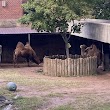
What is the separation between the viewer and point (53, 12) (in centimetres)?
1938

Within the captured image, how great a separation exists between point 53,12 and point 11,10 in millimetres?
13863

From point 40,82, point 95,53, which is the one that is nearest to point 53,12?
point 95,53

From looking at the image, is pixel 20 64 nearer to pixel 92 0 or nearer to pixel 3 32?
pixel 3 32

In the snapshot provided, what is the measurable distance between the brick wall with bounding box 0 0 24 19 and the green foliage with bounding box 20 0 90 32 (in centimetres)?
1251

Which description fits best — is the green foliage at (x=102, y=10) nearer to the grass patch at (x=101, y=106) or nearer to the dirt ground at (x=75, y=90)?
the dirt ground at (x=75, y=90)

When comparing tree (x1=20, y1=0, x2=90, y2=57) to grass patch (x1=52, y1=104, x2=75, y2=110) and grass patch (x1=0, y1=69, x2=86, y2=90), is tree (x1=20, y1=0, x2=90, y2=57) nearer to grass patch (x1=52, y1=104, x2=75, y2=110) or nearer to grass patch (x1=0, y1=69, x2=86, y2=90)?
grass patch (x1=0, y1=69, x2=86, y2=90)

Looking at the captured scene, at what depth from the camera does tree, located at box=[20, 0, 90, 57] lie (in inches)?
759

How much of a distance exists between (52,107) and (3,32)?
530 inches

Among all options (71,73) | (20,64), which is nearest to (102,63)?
(71,73)

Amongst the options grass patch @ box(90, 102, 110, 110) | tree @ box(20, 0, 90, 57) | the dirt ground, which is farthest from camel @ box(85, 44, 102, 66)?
grass patch @ box(90, 102, 110, 110)

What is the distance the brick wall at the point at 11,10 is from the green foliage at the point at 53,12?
1251cm

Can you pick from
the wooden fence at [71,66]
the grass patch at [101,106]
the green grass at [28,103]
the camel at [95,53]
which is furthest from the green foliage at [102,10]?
the grass patch at [101,106]

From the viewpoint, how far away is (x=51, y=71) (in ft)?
64.6

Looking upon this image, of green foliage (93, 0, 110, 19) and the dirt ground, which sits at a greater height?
green foliage (93, 0, 110, 19)
